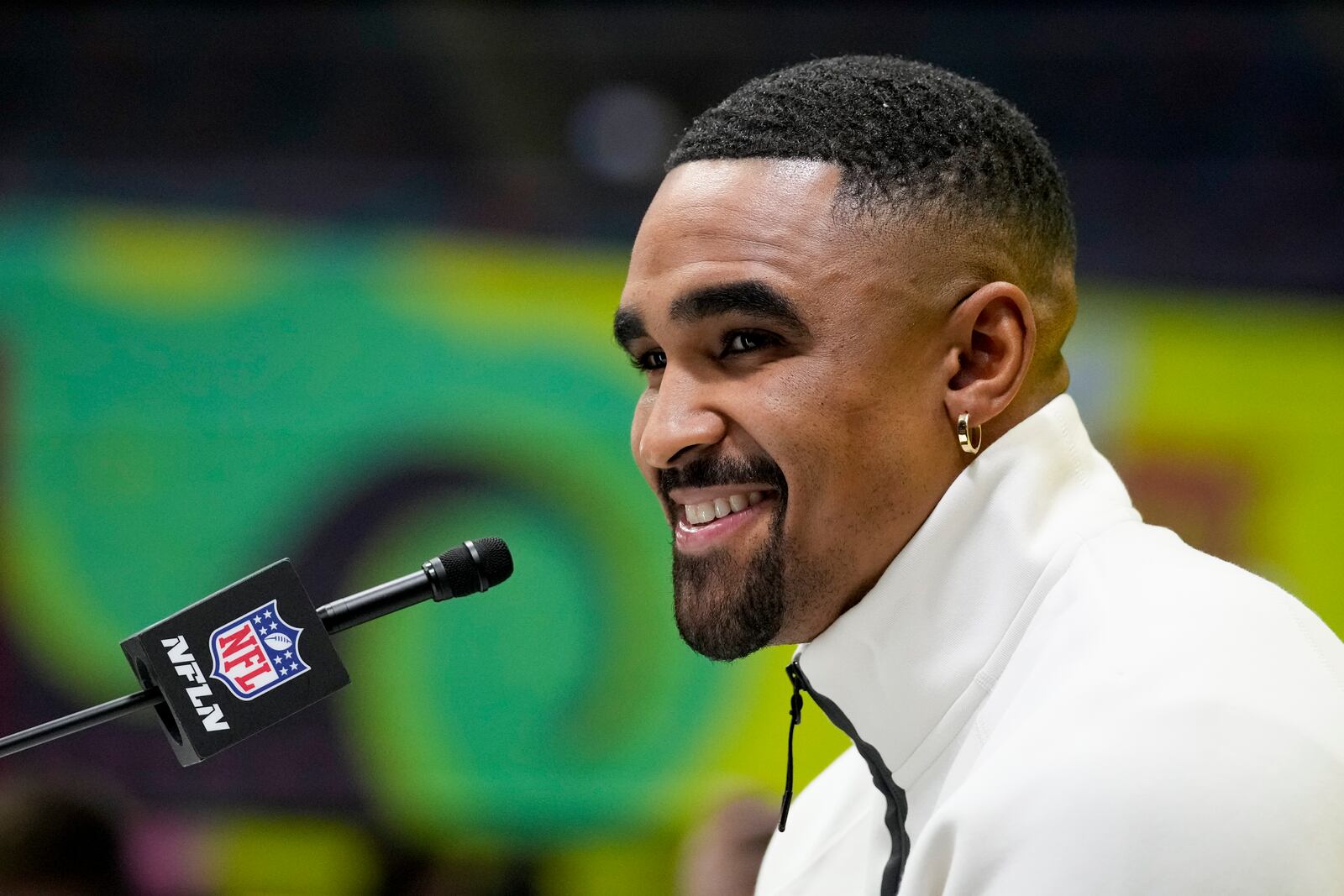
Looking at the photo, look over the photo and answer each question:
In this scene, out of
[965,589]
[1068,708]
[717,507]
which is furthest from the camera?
[717,507]

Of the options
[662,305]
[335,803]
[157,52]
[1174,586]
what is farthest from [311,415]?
[1174,586]

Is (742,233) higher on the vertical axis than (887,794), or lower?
higher

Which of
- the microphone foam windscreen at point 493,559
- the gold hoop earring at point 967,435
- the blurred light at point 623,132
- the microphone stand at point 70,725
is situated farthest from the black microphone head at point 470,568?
the blurred light at point 623,132

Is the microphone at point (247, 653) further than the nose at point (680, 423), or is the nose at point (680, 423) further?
the nose at point (680, 423)

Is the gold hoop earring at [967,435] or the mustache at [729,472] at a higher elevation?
the mustache at [729,472]

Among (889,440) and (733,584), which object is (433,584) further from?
(889,440)

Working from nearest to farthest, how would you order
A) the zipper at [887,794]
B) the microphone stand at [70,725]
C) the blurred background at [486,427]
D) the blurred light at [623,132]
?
the microphone stand at [70,725] → the zipper at [887,794] → the blurred background at [486,427] → the blurred light at [623,132]

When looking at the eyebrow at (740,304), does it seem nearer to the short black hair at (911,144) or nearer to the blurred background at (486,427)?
the short black hair at (911,144)

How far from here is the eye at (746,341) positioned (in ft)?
4.00

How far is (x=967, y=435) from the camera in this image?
1.20m

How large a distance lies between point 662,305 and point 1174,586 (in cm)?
48

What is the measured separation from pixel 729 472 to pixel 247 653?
16.0 inches

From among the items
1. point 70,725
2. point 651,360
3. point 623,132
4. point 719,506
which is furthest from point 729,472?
point 623,132

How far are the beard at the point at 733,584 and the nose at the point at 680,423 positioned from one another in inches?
0.6
